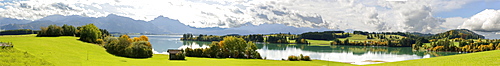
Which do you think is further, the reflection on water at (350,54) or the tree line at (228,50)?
the reflection on water at (350,54)

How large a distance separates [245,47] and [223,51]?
430cm

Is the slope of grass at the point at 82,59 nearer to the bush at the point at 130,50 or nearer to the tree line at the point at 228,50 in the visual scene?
the bush at the point at 130,50

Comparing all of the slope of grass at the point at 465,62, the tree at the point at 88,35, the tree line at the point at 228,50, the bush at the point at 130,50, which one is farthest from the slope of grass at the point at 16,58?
the tree at the point at 88,35

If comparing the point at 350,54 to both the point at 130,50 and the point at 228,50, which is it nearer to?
the point at 228,50

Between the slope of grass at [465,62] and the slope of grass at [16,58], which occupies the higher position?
the slope of grass at [16,58]

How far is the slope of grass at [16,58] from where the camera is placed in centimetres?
1950

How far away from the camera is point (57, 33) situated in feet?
262

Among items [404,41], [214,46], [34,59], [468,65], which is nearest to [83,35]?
[214,46]

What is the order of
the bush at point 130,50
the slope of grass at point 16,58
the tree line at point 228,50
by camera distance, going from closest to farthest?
1. the slope of grass at point 16,58
2. the bush at point 130,50
3. the tree line at point 228,50

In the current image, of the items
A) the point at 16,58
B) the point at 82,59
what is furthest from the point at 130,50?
the point at 16,58

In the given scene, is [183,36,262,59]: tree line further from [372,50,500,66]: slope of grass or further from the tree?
[372,50,500,66]: slope of grass

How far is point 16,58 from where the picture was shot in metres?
21.2

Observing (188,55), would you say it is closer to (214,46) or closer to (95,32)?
(214,46)

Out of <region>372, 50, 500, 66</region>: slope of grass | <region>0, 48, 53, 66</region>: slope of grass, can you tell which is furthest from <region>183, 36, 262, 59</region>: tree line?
<region>0, 48, 53, 66</region>: slope of grass
